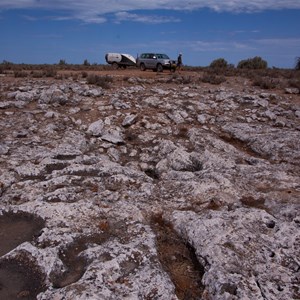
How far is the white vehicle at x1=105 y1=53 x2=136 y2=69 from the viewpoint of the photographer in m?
33.4

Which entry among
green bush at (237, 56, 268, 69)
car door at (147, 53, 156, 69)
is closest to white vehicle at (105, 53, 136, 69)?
car door at (147, 53, 156, 69)

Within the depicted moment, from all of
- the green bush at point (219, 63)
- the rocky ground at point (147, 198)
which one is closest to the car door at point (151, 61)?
the green bush at point (219, 63)

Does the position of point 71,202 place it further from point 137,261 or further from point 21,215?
point 137,261

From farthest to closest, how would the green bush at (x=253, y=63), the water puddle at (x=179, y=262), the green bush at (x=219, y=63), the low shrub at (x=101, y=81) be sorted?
1. the green bush at (x=219, y=63)
2. the green bush at (x=253, y=63)
3. the low shrub at (x=101, y=81)
4. the water puddle at (x=179, y=262)

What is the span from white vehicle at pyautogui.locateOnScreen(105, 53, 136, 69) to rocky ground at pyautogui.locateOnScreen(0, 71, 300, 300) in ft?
66.9

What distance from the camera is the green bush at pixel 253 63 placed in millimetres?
35819

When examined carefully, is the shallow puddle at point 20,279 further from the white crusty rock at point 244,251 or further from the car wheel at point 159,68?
the car wheel at point 159,68

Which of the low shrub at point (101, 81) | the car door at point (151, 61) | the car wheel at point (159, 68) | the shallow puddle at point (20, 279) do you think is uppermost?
the car door at point (151, 61)

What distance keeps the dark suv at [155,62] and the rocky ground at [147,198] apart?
14.9 meters

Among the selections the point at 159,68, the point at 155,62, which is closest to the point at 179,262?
the point at 159,68

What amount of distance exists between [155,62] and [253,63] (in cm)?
1359

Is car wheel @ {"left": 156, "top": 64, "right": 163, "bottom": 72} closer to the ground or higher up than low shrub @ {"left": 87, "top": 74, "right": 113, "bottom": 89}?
higher up

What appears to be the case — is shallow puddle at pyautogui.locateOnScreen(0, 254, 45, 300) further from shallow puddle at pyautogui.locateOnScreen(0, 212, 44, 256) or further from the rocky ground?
shallow puddle at pyautogui.locateOnScreen(0, 212, 44, 256)

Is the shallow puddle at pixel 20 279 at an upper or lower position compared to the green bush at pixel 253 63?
lower
